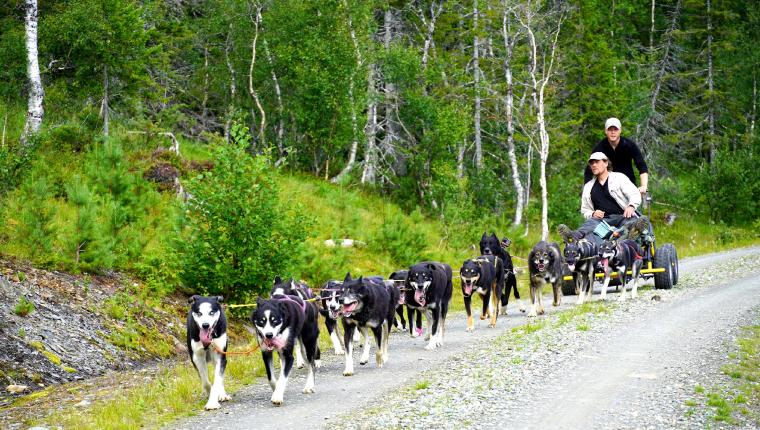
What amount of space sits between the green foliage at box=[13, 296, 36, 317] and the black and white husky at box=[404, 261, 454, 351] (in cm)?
576

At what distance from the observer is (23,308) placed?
13.0 meters

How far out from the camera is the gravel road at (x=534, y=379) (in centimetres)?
871

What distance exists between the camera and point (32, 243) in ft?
50.4

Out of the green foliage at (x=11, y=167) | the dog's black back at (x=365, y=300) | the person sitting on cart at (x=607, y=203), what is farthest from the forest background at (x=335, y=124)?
the person sitting on cart at (x=607, y=203)

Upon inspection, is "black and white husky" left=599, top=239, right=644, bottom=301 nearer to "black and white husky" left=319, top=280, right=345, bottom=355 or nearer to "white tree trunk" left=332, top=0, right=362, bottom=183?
"black and white husky" left=319, top=280, right=345, bottom=355

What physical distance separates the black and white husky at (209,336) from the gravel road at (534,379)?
11.4 inches

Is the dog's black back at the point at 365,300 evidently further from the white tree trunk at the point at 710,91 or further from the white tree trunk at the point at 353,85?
the white tree trunk at the point at 710,91

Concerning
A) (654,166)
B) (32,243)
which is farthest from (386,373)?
(654,166)

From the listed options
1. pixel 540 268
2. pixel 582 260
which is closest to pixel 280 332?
pixel 540 268

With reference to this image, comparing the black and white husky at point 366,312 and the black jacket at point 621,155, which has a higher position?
the black jacket at point 621,155

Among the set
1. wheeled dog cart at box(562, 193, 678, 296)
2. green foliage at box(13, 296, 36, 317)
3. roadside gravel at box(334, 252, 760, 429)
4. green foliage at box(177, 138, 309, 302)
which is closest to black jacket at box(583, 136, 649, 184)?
wheeled dog cart at box(562, 193, 678, 296)

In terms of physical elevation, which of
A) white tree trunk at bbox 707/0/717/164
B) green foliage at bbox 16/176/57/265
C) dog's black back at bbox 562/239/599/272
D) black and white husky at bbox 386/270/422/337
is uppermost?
white tree trunk at bbox 707/0/717/164

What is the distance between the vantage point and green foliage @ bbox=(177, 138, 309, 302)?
1595 centimetres

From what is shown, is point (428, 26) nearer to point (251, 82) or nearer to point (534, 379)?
point (251, 82)
